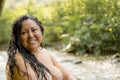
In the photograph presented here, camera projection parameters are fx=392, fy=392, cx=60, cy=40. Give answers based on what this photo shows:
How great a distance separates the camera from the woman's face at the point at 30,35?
131 inches

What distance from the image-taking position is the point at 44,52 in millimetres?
3648

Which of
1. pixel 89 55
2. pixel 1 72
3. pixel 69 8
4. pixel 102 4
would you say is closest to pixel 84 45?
pixel 89 55

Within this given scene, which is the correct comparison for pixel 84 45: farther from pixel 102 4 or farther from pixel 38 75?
pixel 38 75

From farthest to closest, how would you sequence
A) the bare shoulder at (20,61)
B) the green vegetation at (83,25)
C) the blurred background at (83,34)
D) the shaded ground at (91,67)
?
the green vegetation at (83,25), the blurred background at (83,34), the shaded ground at (91,67), the bare shoulder at (20,61)

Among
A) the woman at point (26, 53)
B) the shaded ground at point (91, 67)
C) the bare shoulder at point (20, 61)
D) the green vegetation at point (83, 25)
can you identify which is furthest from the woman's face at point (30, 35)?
the green vegetation at point (83, 25)

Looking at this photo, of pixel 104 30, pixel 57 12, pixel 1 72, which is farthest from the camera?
pixel 57 12

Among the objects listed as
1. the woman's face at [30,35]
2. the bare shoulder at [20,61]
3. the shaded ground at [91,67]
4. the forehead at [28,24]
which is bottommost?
the shaded ground at [91,67]

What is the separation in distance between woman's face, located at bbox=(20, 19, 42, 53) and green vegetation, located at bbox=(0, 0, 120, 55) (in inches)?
189

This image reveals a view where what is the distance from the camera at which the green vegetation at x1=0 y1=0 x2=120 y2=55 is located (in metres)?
8.37

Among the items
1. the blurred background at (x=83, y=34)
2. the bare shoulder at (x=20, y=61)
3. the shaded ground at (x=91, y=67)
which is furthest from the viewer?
the blurred background at (x=83, y=34)

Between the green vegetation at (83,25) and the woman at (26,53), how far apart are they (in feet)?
15.8

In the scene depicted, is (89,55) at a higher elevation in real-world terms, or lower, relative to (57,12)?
lower

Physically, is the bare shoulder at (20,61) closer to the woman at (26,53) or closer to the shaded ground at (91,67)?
the woman at (26,53)

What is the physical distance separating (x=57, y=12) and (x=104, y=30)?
2728 mm
